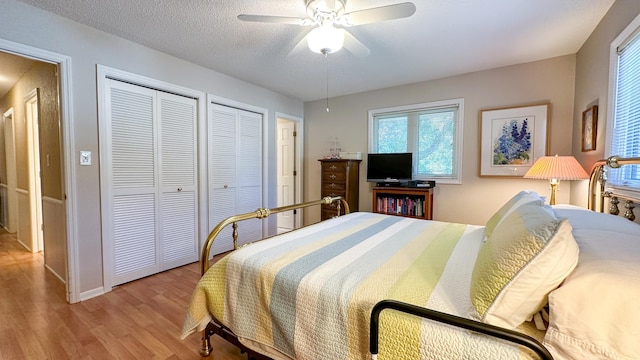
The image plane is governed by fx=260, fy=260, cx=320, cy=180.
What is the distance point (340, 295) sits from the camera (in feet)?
3.30

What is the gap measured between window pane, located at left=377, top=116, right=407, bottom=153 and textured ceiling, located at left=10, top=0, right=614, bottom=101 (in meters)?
0.72

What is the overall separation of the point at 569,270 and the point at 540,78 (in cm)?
308

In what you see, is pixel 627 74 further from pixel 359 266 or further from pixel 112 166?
pixel 112 166

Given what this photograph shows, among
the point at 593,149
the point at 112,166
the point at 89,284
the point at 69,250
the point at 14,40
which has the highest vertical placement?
the point at 14,40

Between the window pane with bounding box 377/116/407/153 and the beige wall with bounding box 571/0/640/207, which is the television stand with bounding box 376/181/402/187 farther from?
the beige wall with bounding box 571/0/640/207

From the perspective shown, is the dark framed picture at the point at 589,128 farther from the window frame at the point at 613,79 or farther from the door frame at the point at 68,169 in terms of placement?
the door frame at the point at 68,169

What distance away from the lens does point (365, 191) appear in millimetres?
4168

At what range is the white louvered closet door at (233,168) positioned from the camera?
3357 millimetres

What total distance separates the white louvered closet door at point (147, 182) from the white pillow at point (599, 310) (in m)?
3.16

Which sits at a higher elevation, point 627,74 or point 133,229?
point 627,74

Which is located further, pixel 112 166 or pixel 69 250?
pixel 112 166

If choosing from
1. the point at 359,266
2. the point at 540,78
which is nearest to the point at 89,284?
the point at 359,266

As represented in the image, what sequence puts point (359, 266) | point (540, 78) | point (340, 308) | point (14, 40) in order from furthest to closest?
point (540, 78) → point (14, 40) → point (359, 266) → point (340, 308)

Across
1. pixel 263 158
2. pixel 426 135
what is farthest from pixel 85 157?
pixel 426 135
